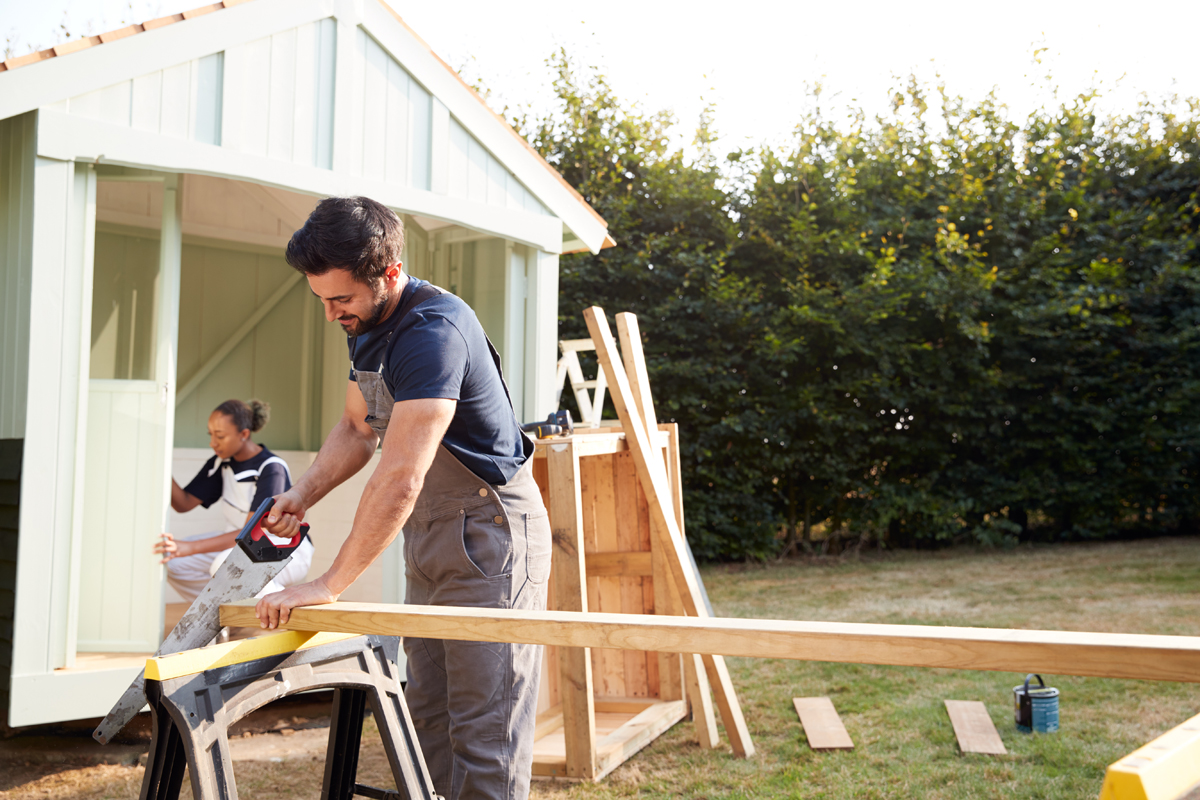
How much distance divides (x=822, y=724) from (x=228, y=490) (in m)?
3.18

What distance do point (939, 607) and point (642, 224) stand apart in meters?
5.15

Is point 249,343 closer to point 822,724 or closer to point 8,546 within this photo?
point 8,546

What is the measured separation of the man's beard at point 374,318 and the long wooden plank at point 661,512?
1.68 metres

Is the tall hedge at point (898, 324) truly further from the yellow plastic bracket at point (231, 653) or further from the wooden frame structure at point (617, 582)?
the yellow plastic bracket at point (231, 653)

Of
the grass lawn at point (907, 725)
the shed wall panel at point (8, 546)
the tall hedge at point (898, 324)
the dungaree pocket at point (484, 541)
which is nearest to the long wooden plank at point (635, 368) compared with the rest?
the grass lawn at point (907, 725)

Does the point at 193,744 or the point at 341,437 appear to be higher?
the point at 341,437

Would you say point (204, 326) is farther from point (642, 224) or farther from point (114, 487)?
point (642, 224)

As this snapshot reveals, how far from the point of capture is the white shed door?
3844mm

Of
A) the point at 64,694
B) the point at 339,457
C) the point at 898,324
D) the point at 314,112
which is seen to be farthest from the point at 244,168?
the point at 898,324

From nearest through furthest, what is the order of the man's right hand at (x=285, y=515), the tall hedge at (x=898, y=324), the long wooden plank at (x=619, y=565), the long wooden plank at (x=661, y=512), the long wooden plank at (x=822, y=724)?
the man's right hand at (x=285, y=515)
the long wooden plank at (x=661, y=512)
the long wooden plank at (x=822, y=724)
the long wooden plank at (x=619, y=565)
the tall hedge at (x=898, y=324)

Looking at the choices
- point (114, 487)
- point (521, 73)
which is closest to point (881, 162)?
point (521, 73)

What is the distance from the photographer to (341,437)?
2385 mm

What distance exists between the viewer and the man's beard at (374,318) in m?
2.08

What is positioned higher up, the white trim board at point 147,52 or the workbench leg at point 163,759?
the white trim board at point 147,52
